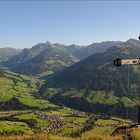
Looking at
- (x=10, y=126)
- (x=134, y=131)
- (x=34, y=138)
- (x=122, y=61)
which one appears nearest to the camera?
(x=34, y=138)

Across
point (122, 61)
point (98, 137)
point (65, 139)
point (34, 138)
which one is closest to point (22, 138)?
point (34, 138)

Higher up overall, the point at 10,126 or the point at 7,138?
the point at 7,138

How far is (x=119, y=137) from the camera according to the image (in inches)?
861

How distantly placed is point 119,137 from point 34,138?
5727 mm

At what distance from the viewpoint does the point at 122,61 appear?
2480cm

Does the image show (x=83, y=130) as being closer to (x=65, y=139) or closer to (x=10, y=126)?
(x=10, y=126)

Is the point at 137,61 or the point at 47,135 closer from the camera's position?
the point at 47,135

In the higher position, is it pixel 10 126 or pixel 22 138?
pixel 22 138

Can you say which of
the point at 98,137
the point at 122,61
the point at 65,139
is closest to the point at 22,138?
the point at 65,139

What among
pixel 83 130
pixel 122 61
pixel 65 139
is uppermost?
pixel 122 61

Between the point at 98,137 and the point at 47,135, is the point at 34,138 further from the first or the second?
the point at 98,137

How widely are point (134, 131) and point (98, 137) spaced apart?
9.01 ft

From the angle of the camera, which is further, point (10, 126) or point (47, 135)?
point (10, 126)

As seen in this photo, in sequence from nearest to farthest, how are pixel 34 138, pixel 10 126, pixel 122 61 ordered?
pixel 34 138
pixel 122 61
pixel 10 126
